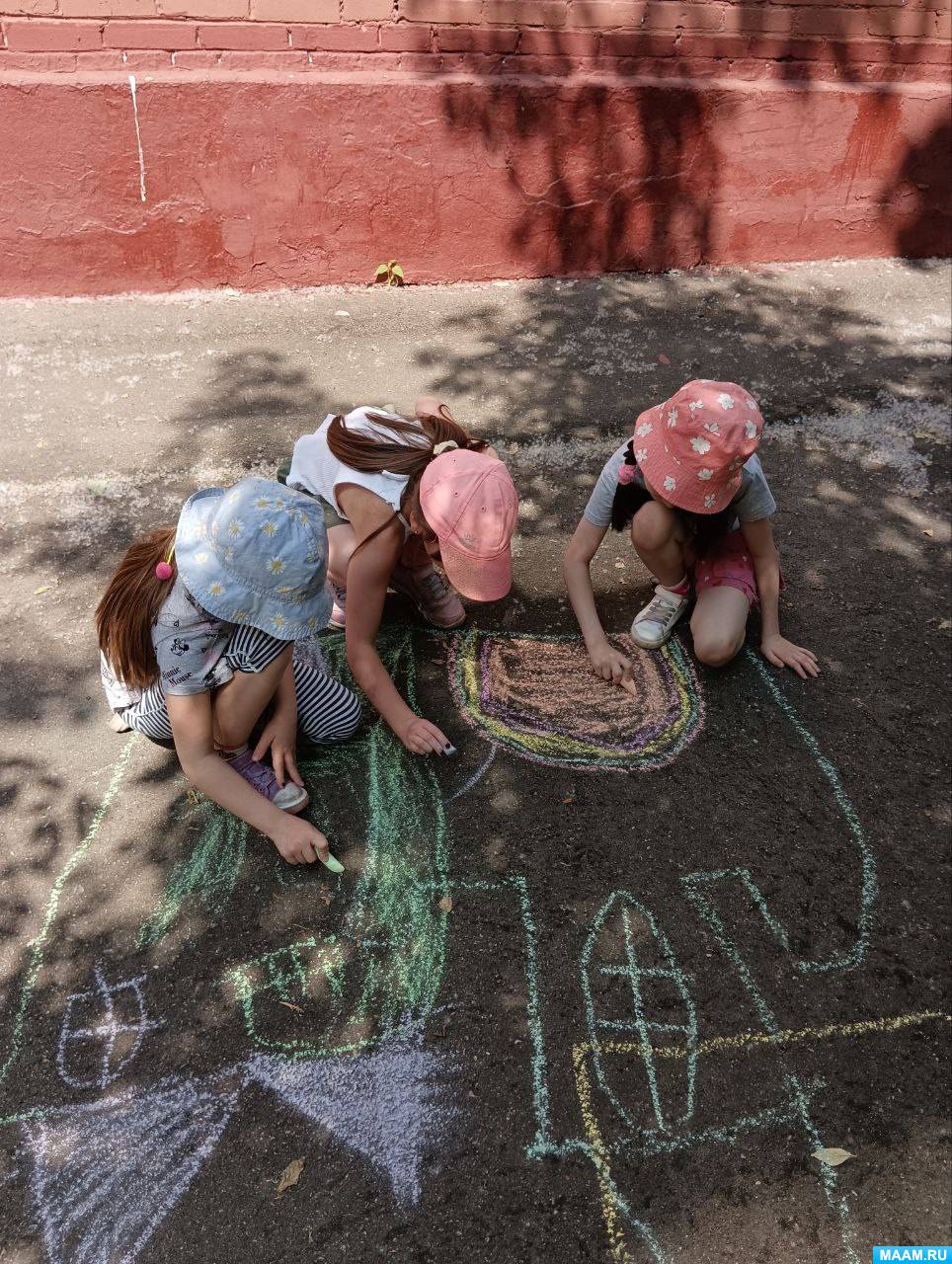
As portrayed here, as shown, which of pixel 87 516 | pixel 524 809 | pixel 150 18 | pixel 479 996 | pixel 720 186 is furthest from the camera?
pixel 720 186

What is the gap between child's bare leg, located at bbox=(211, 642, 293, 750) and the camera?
2324 mm

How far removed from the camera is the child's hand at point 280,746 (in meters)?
2.58

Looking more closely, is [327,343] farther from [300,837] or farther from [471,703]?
[300,837]

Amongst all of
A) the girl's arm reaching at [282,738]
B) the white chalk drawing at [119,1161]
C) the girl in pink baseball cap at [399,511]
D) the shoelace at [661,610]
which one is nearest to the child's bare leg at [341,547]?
the girl in pink baseball cap at [399,511]

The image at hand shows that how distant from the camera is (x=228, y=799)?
7.63 ft

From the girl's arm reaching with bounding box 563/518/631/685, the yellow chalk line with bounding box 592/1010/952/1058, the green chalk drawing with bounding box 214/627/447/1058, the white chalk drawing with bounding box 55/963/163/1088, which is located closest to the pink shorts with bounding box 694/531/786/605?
the girl's arm reaching with bounding box 563/518/631/685

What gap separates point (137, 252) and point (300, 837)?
130 inches

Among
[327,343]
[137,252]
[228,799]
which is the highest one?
[137,252]

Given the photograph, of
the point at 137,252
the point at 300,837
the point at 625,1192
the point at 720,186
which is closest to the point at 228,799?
the point at 300,837

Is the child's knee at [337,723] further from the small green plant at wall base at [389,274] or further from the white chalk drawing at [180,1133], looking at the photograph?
the small green plant at wall base at [389,274]

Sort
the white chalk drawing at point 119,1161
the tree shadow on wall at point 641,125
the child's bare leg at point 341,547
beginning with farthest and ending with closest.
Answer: the tree shadow on wall at point 641,125
the child's bare leg at point 341,547
the white chalk drawing at point 119,1161

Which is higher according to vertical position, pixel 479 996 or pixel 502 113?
pixel 502 113

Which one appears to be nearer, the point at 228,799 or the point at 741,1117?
the point at 741,1117

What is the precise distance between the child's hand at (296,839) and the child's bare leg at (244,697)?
0.24 metres
